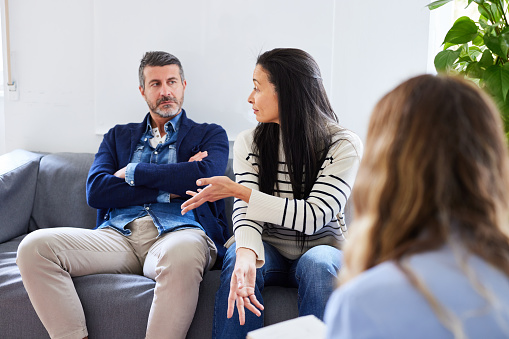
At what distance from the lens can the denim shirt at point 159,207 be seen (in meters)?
2.15

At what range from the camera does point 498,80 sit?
5.50 ft

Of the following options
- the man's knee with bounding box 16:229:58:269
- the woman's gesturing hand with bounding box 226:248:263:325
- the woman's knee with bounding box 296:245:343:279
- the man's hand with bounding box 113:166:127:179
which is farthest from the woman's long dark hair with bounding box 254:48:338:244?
the man's knee with bounding box 16:229:58:269

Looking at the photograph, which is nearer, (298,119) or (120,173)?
(298,119)

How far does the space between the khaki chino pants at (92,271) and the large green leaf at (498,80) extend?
1.13 m

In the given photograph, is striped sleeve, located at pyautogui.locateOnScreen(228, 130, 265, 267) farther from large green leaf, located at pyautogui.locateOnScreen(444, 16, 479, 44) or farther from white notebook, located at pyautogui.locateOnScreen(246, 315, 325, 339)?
large green leaf, located at pyautogui.locateOnScreen(444, 16, 479, 44)

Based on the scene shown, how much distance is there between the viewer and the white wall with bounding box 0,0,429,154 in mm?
2592

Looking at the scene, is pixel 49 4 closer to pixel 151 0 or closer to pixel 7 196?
pixel 151 0

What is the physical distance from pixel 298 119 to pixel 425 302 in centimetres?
127

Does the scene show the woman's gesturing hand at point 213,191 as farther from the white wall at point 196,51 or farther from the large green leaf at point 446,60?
the white wall at point 196,51

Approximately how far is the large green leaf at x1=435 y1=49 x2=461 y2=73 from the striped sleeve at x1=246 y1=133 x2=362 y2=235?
1.42 ft

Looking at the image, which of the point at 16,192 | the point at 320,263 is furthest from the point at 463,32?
the point at 16,192

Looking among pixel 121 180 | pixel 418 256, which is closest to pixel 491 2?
pixel 418 256

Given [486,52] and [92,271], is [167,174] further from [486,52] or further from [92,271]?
[486,52]

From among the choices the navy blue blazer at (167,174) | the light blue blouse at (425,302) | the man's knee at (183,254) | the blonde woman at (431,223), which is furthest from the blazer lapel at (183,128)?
the light blue blouse at (425,302)
